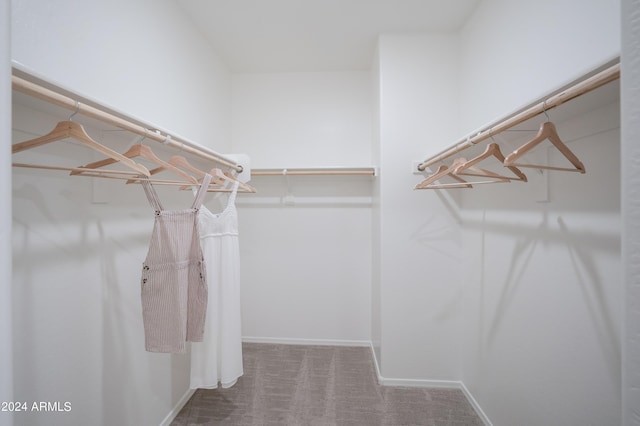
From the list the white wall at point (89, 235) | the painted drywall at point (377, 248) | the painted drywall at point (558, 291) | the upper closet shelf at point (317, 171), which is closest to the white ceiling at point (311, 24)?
the painted drywall at point (377, 248)

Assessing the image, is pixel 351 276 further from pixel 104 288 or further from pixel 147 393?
pixel 104 288

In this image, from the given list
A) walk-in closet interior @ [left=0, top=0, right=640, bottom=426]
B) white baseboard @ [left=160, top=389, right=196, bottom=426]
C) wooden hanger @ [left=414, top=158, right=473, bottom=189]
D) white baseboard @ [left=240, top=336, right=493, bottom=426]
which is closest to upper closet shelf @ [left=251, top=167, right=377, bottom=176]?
walk-in closet interior @ [left=0, top=0, right=640, bottom=426]

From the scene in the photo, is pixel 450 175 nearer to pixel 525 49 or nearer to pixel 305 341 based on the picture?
pixel 525 49

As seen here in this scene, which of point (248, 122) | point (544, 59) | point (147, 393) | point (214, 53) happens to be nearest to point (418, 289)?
point (544, 59)

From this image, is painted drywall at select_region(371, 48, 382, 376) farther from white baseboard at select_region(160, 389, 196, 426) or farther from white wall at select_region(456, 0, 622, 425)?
white baseboard at select_region(160, 389, 196, 426)

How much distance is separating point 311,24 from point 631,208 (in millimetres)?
2104

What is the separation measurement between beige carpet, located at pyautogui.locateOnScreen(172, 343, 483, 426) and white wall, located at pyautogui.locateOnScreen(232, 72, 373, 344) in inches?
16.8

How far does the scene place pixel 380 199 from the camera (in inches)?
76.4

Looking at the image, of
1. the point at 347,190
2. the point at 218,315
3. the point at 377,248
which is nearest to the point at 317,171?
the point at 347,190

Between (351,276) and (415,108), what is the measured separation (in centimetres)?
158

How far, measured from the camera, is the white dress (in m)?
1.35

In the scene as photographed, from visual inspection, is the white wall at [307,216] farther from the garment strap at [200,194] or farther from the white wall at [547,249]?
the garment strap at [200,194]

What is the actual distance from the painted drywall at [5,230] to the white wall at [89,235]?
0.57 metres

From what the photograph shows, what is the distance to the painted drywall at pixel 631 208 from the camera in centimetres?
30
